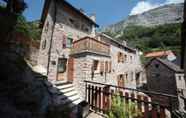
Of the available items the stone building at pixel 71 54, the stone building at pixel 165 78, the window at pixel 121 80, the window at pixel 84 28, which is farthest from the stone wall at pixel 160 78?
the window at pixel 84 28

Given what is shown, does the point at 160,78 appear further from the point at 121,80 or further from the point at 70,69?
the point at 70,69

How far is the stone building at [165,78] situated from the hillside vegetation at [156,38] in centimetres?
2016

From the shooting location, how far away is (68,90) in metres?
7.87

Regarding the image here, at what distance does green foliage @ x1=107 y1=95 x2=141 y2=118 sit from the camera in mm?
3842

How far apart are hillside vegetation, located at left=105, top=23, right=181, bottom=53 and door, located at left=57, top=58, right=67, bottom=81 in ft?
112

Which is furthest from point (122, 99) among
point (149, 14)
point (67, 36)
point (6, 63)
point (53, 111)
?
point (149, 14)

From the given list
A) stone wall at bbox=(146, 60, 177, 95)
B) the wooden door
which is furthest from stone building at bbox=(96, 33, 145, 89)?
the wooden door

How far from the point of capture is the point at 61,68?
970 centimetres

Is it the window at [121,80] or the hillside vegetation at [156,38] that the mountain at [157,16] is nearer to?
the hillside vegetation at [156,38]

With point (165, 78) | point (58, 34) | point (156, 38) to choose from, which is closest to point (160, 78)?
point (165, 78)

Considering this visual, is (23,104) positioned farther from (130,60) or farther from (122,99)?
(130,60)

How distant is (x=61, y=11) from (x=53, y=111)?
8.23 m

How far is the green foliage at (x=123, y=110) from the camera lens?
3.84 meters

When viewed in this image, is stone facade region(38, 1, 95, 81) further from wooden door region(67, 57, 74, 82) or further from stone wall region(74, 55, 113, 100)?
stone wall region(74, 55, 113, 100)
